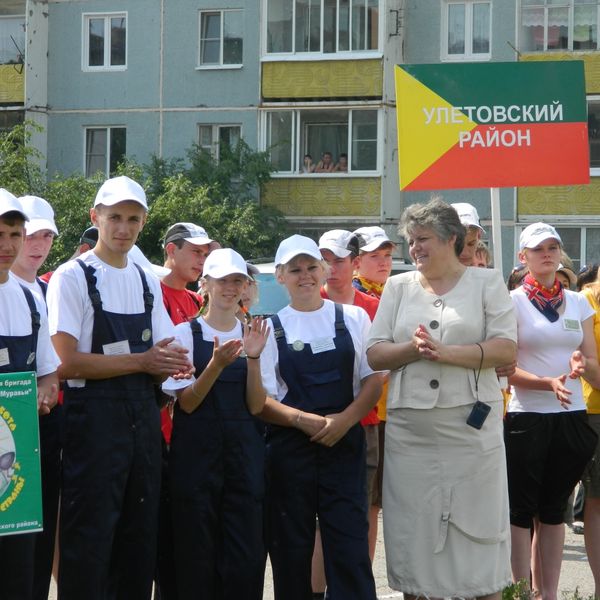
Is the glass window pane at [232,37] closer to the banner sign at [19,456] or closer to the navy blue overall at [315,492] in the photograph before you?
the navy blue overall at [315,492]

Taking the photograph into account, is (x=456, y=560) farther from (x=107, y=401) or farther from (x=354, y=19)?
(x=354, y=19)

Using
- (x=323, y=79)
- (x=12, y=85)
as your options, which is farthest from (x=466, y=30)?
(x=12, y=85)

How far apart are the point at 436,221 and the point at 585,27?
25.8m

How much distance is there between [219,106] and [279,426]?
27.3m

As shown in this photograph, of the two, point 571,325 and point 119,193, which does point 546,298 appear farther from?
point 119,193

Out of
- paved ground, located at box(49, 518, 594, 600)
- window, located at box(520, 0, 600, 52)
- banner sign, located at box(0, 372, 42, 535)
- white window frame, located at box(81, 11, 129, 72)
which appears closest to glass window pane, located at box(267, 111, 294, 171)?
white window frame, located at box(81, 11, 129, 72)

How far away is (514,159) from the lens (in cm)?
800

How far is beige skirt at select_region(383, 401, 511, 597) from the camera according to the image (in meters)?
6.07

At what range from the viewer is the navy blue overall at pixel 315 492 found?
20.5 feet

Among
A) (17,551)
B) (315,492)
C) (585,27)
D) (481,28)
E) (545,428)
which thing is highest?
(481,28)

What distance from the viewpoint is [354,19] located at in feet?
104

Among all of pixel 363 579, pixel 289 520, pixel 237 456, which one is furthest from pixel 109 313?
pixel 363 579

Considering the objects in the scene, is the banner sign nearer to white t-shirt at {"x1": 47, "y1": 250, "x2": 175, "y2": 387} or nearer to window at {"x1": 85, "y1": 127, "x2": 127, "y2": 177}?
white t-shirt at {"x1": 47, "y1": 250, "x2": 175, "y2": 387}

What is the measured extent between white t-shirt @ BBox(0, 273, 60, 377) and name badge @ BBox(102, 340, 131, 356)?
234mm
